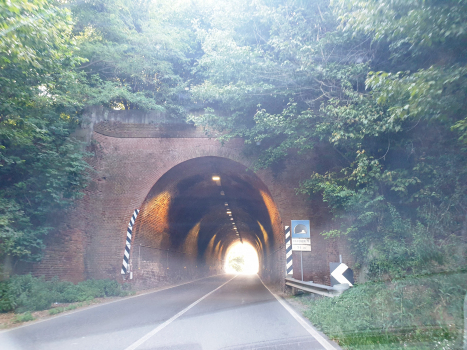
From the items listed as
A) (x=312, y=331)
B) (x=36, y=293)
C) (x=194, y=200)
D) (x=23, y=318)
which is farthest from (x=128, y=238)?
(x=312, y=331)

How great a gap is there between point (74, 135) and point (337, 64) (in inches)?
439

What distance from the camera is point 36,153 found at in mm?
11336

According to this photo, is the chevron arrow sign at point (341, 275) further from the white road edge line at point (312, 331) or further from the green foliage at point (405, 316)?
the white road edge line at point (312, 331)

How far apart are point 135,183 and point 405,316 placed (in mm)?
12674

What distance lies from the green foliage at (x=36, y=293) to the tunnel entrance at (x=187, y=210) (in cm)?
437

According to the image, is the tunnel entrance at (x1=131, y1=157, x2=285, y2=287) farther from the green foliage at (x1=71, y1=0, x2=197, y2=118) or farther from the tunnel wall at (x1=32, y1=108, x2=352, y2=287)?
the green foliage at (x1=71, y1=0, x2=197, y2=118)

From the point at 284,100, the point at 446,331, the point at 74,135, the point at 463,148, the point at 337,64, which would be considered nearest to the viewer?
the point at 446,331

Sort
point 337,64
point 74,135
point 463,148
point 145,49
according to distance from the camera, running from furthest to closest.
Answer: point 145,49
point 74,135
point 337,64
point 463,148

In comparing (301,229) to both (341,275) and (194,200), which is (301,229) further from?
(194,200)

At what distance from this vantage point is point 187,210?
75.2ft

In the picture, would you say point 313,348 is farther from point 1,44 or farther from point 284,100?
point 284,100

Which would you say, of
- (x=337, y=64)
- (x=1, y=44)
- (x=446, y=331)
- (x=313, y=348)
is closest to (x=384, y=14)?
(x=337, y=64)

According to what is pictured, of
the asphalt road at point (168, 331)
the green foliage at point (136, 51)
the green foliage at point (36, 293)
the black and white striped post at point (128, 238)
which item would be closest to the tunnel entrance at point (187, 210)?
the black and white striped post at point (128, 238)

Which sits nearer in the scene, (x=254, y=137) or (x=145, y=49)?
(x=254, y=137)
